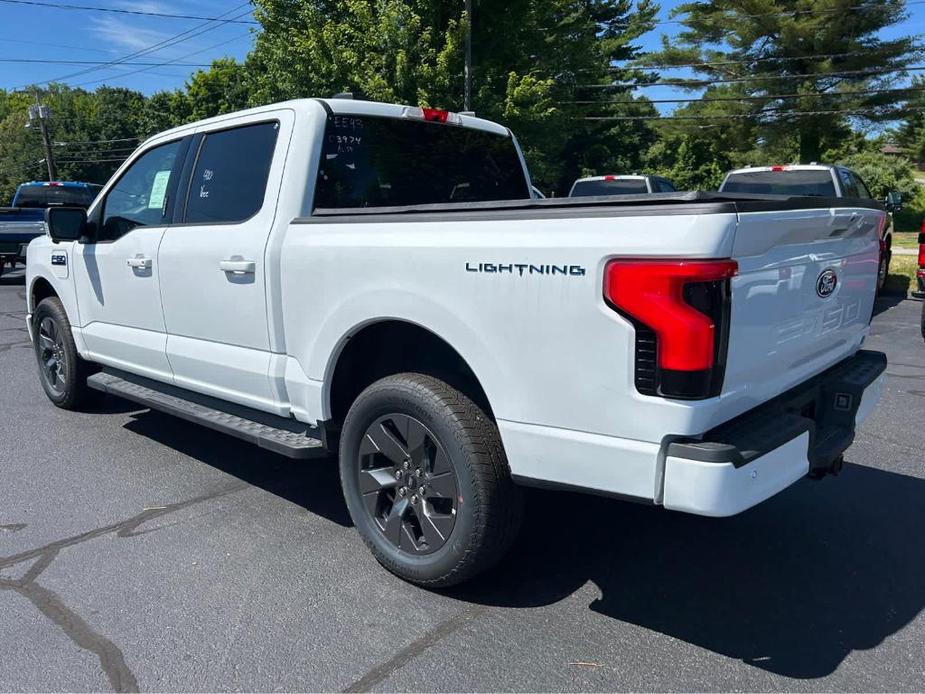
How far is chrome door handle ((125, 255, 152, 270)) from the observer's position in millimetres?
4406

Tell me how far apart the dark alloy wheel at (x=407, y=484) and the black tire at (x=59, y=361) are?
3.23 meters

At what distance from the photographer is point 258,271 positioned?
3629 mm

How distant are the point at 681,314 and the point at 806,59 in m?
32.0

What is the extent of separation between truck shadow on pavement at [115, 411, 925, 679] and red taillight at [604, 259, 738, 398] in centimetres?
109

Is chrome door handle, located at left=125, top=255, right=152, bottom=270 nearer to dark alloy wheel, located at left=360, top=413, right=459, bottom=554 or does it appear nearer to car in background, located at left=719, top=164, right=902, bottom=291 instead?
dark alloy wheel, located at left=360, top=413, right=459, bottom=554

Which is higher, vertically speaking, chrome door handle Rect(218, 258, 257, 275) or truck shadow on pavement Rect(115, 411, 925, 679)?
chrome door handle Rect(218, 258, 257, 275)

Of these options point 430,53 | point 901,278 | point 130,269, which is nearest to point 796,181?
point 901,278

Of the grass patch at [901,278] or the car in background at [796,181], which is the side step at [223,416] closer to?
the car in background at [796,181]

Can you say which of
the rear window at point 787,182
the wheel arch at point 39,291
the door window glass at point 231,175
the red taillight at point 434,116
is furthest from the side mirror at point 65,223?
the rear window at point 787,182

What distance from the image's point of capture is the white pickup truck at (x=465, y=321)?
94.6 inches

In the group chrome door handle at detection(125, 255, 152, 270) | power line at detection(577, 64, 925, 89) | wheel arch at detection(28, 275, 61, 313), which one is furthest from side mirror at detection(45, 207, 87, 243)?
power line at detection(577, 64, 925, 89)

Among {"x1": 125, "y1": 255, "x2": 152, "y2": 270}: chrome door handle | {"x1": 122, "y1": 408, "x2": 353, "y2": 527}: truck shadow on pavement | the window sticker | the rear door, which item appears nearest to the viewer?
the rear door

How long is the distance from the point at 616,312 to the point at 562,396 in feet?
1.19

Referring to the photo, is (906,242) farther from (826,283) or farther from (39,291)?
(39,291)
